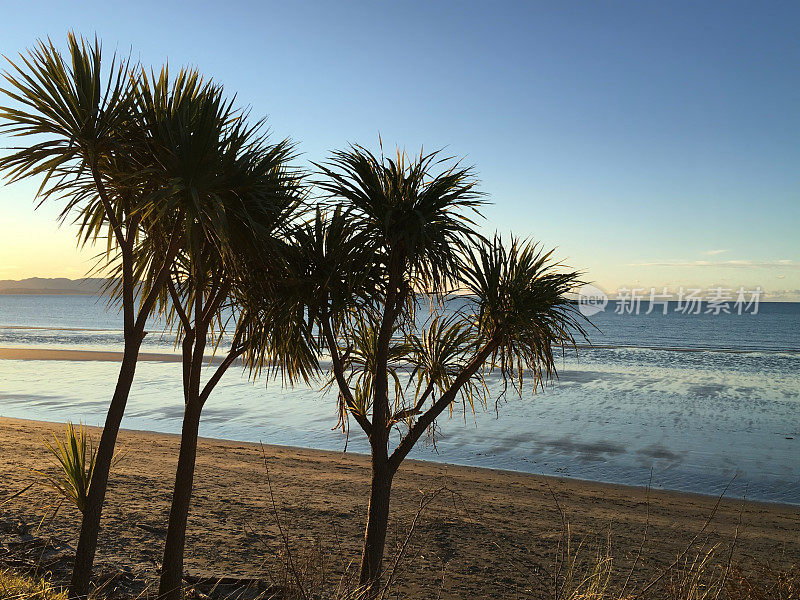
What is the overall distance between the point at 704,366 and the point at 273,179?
34.0 meters


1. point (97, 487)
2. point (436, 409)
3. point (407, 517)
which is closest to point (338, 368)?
point (436, 409)

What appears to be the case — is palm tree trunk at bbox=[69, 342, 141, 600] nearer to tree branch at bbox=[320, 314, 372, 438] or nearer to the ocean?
tree branch at bbox=[320, 314, 372, 438]

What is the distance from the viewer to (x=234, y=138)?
4.59m

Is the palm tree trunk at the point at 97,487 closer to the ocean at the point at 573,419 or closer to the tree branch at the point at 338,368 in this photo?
the tree branch at the point at 338,368

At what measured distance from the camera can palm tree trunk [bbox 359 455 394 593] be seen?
16.5ft

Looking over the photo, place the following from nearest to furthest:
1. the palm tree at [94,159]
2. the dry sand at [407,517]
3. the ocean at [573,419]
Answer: the palm tree at [94,159] → the dry sand at [407,517] → the ocean at [573,419]

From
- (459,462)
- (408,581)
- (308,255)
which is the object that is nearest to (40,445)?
(459,462)

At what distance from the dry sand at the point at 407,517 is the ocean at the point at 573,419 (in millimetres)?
978

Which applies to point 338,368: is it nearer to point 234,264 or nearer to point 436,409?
point 436,409

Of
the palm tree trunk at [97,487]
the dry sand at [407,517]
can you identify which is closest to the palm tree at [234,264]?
the palm tree trunk at [97,487]

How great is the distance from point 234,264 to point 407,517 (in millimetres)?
5581

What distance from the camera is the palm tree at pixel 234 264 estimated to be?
14.2 ft

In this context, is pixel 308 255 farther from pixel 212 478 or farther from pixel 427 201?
pixel 212 478

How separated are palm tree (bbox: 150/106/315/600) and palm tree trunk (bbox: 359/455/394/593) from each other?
1.00m
